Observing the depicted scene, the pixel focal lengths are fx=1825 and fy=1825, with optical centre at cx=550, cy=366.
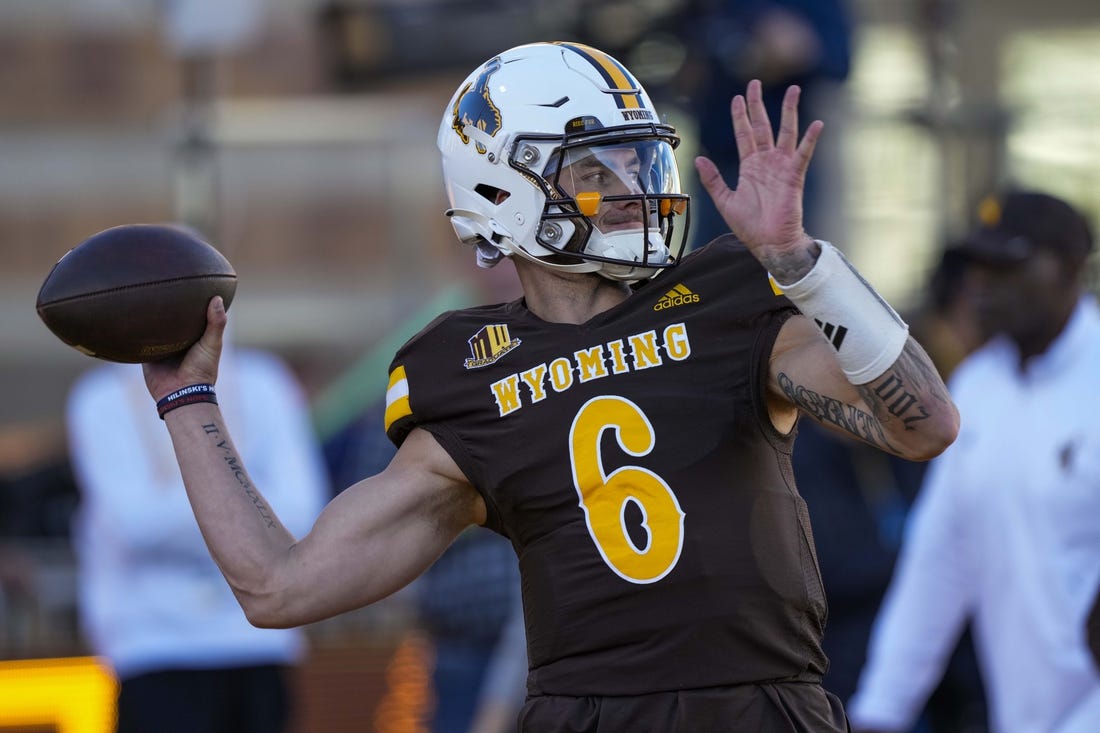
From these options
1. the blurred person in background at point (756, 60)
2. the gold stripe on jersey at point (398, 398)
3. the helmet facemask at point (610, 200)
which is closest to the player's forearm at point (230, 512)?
the gold stripe on jersey at point (398, 398)

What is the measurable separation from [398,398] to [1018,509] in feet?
8.23

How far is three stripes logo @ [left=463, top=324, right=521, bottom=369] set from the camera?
3129 mm

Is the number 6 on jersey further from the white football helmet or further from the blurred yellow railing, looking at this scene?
the blurred yellow railing

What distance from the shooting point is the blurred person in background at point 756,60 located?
21.7ft

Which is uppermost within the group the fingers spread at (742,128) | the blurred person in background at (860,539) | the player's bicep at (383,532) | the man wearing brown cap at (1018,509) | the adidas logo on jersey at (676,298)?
Answer: the fingers spread at (742,128)

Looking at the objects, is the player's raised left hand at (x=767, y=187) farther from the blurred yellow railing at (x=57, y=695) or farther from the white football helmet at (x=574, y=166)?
the blurred yellow railing at (x=57, y=695)

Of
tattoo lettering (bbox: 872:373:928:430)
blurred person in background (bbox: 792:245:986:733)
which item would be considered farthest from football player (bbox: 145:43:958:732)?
blurred person in background (bbox: 792:245:986:733)

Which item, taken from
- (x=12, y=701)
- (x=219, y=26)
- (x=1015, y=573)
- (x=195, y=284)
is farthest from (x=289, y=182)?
(x=195, y=284)

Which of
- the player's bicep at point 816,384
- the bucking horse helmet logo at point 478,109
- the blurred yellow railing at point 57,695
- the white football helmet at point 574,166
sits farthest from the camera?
the blurred yellow railing at point 57,695

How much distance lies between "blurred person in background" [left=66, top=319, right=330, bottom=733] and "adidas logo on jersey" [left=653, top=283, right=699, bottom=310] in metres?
2.56

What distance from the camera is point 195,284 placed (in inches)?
126

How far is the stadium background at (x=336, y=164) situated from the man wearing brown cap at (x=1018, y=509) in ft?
7.68

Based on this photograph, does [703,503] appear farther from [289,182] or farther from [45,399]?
[45,399]

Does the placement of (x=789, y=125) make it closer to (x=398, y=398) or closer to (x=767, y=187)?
(x=767, y=187)
